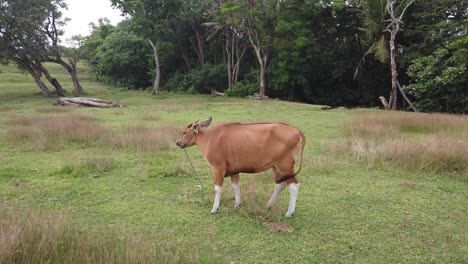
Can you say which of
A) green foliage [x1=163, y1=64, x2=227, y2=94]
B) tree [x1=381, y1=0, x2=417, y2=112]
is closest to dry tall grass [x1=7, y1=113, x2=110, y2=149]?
tree [x1=381, y1=0, x2=417, y2=112]

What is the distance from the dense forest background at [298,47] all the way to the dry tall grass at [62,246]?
58.4ft

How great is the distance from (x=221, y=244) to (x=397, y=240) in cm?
217

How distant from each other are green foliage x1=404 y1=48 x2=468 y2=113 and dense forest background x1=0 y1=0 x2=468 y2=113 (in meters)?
0.05

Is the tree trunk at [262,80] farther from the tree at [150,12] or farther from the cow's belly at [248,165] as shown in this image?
the cow's belly at [248,165]

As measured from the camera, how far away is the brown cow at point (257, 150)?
460 centimetres

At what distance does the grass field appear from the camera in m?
3.62

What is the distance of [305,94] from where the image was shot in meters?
29.8

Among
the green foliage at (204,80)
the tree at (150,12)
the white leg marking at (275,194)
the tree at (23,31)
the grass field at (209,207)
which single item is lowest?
the grass field at (209,207)

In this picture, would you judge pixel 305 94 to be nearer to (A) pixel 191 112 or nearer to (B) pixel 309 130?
(A) pixel 191 112

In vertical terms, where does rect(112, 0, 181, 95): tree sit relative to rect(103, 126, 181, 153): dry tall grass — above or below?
above

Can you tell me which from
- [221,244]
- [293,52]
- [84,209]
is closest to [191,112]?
[293,52]

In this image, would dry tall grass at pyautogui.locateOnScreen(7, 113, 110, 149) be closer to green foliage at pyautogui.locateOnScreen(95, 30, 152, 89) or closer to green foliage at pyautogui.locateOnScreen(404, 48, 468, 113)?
green foliage at pyautogui.locateOnScreen(404, 48, 468, 113)

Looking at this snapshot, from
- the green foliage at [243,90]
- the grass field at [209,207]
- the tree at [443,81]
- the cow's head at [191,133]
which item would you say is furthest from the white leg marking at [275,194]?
the green foliage at [243,90]

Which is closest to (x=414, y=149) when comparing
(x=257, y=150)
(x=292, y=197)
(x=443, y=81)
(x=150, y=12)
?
(x=292, y=197)
